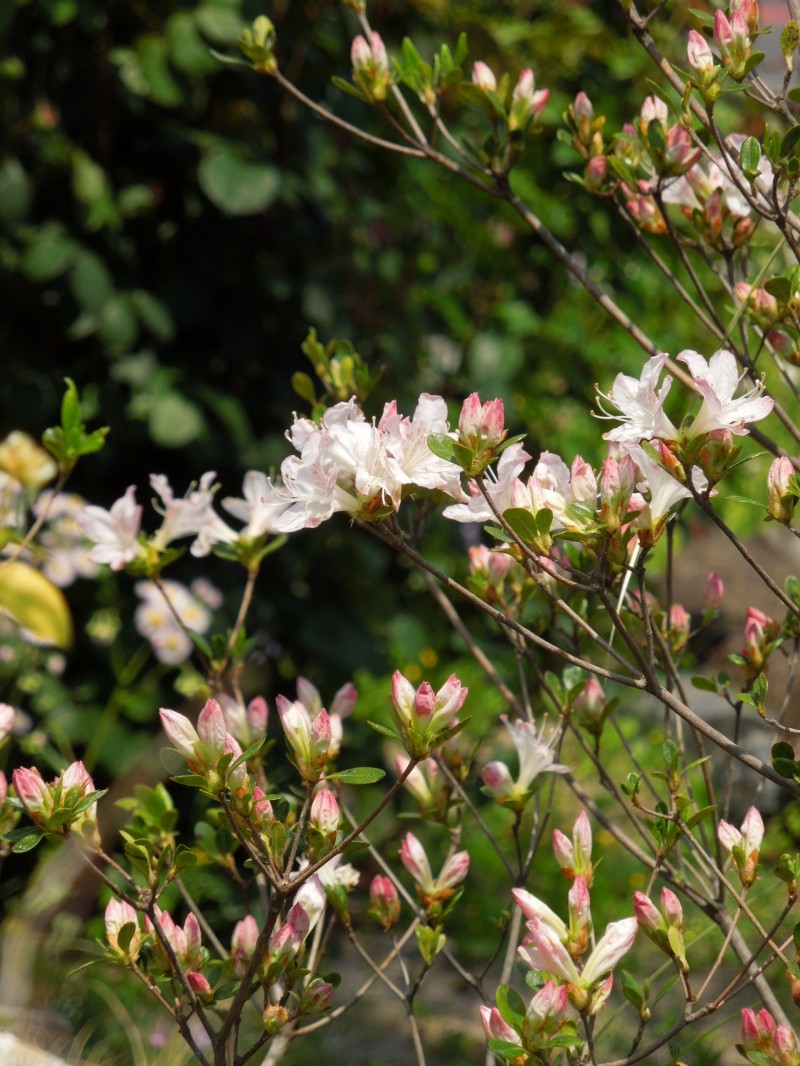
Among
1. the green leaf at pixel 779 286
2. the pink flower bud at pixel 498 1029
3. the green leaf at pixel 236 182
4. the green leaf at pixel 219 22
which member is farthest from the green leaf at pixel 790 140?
the green leaf at pixel 219 22

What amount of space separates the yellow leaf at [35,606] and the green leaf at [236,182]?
1.37 m

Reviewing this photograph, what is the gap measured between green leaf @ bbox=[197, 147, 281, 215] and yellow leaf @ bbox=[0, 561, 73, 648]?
54.0 inches

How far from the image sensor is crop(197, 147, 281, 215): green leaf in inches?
83.6

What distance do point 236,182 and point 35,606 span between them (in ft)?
4.81

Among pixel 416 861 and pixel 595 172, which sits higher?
pixel 595 172

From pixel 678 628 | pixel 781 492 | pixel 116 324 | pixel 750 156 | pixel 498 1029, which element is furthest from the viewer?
pixel 116 324

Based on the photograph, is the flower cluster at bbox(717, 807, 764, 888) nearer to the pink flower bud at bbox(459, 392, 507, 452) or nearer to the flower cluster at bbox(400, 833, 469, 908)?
the flower cluster at bbox(400, 833, 469, 908)

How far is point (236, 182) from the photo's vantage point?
7.06 feet

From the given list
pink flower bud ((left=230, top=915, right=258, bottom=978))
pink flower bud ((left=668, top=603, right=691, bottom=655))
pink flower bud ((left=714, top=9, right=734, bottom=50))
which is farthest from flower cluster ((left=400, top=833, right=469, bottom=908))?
pink flower bud ((left=714, top=9, right=734, bottom=50))

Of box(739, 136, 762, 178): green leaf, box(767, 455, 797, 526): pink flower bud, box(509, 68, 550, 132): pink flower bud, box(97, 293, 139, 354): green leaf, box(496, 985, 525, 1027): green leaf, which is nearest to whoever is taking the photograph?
box(496, 985, 525, 1027): green leaf

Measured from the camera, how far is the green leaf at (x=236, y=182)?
212 centimetres

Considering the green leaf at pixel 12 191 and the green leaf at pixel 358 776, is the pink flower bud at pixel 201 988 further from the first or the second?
the green leaf at pixel 12 191

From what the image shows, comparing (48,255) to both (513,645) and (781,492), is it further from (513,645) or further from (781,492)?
(781,492)

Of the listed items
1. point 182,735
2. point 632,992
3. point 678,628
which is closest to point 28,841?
point 182,735
